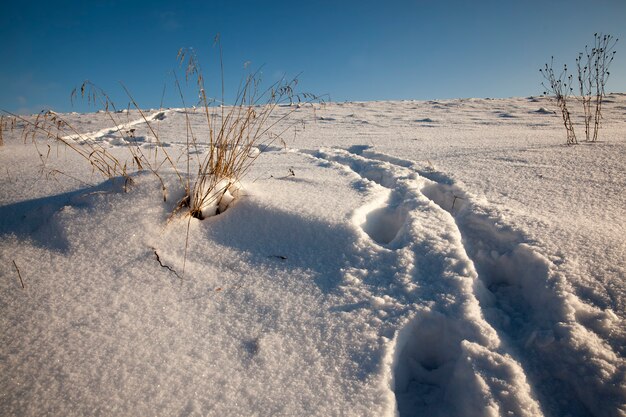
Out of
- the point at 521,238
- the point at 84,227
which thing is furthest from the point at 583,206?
the point at 84,227

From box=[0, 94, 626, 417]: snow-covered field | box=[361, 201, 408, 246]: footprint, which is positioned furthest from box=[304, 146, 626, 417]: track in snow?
box=[361, 201, 408, 246]: footprint

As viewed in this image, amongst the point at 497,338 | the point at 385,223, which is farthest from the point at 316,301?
the point at 385,223

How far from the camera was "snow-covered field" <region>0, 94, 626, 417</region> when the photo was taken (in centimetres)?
64

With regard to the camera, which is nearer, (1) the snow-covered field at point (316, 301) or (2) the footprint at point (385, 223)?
(1) the snow-covered field at point (316, 301)

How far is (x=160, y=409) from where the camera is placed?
0.61m

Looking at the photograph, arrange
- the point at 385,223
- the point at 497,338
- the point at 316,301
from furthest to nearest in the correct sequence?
the point at 385,223 → the point at 316,301 → the point at 497,338

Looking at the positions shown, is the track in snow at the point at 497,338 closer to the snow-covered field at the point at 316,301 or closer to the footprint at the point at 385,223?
the snow-covered field at the point at 316,301

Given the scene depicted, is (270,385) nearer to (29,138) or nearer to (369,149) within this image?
(369,149)

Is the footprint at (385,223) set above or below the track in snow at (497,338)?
above

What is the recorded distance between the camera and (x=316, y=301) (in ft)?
2.80

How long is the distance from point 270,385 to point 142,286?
46 cm

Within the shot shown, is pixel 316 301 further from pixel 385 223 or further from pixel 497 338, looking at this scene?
pixel 385 223

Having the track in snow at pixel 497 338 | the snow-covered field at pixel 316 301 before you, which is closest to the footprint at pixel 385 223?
the snow-covered field at pixel 316 301

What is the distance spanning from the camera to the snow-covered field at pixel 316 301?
644 mm
